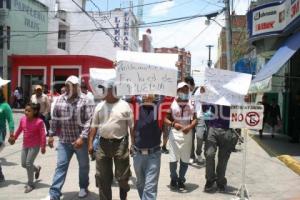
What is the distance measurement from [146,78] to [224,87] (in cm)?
174

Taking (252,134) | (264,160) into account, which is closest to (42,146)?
(264,160)

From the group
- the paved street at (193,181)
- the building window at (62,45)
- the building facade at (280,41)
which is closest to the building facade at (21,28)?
the building window at (62,45)

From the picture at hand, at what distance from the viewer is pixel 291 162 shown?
1115 cm

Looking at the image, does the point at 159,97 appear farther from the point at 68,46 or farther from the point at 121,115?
the point at 68,46

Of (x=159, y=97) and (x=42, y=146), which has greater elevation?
(x=159, y=97)

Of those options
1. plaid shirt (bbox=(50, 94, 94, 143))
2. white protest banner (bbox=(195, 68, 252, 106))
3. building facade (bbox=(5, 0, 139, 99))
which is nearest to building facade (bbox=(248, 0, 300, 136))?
white protest banner (bbox=(195, 68, 252, 106))

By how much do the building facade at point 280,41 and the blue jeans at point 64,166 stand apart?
7235 mm

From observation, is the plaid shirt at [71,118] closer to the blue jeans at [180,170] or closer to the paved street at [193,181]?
the paved street at [193,181]

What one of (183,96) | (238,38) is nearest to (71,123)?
(183,96)

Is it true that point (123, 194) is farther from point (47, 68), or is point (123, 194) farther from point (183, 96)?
point (47, 68)

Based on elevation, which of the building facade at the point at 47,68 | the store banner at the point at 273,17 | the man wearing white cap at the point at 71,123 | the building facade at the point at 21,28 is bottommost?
the man wearing white cap at the point at 71,123

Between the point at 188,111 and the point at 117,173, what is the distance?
Result: 1.98 m

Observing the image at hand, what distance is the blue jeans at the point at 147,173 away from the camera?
6.43m

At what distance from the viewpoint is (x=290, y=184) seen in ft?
30.2
